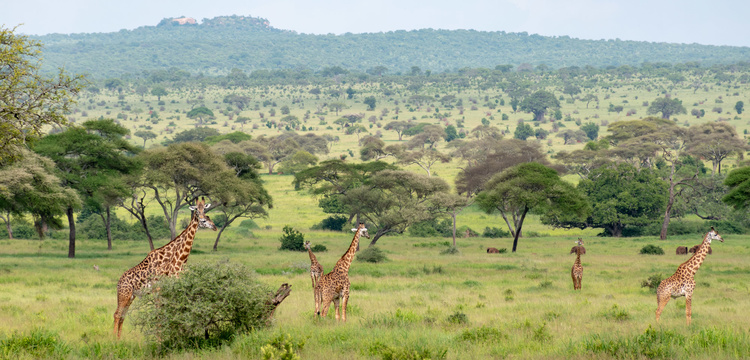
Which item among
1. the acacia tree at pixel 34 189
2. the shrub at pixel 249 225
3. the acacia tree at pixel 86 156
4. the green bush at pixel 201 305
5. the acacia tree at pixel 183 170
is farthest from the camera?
the shrub at pixel 249 225

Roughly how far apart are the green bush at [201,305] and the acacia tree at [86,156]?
2374 cm

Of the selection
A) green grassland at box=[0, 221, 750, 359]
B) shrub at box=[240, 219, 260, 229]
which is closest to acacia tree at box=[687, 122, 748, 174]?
green grassland at box=[0, 221, 750, 359]

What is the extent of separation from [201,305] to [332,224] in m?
45.7

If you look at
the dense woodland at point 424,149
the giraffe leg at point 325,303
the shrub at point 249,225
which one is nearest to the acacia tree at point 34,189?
the dense woodland at point 424,149

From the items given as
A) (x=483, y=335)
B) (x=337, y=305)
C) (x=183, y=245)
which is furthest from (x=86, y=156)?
(x=483, y=335)

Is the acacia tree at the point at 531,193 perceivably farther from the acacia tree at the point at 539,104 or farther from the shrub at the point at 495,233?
the acacia tree at the point at 539,104

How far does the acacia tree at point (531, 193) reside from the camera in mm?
41375

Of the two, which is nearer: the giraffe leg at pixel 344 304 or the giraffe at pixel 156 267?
the giraffe at pixel 156 267

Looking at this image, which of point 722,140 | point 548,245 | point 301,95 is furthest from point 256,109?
point 548,245

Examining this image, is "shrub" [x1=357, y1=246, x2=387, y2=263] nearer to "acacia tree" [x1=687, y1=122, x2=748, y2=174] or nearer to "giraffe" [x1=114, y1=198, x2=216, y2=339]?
"giraffe" [x1=114, y1=198, x2=216, y2=339]

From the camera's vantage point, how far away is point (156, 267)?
12555 millimetres

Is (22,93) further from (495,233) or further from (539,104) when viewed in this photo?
(539,104)

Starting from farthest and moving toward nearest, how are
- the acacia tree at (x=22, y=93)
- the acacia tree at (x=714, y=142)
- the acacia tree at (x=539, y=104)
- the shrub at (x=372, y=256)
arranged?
the acacia tree at (x=539, y=104) < the acacia tree at (x=714, y=142) < the shrub at (x=372, y=256) < the acacia tree at (x=22, y=93)

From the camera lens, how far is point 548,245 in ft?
153
